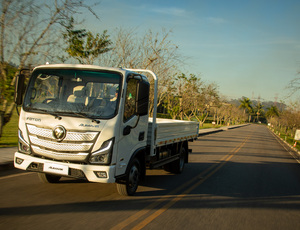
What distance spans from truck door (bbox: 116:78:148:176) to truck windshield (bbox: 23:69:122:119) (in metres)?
0.28

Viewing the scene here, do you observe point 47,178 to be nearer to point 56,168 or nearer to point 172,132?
point 56,168

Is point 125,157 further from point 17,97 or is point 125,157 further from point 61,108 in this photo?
point 17,97

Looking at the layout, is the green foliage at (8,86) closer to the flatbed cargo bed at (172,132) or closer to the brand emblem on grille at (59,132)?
the flatbed cargo bed at (172,132)

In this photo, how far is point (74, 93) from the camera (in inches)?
211

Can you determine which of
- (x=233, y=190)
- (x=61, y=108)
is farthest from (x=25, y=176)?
(x=233, y=190)

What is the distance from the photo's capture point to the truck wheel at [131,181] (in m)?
5.61

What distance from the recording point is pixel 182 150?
9.45 metres

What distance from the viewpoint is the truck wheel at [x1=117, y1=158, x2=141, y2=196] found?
18.4ft

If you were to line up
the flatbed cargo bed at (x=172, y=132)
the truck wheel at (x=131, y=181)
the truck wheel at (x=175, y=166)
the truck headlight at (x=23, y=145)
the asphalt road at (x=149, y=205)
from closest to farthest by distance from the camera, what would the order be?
the asphalt road at (x=149, y=205)
the truck headlight at (x=23, y=145)
the truck wheel at (x=131, y=181)
the flatbed cargo bed at (x=172, y=132)
the truck wheel at (x=175, y=166)

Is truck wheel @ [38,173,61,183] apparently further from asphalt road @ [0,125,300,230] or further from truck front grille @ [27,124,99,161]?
truck front grille @ [27,124,99,161]

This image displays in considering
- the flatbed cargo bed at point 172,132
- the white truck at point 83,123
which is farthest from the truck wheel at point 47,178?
the flatbed cargo bed at point 172,132

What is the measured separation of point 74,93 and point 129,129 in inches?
45.9

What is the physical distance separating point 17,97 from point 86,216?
97.7 inches

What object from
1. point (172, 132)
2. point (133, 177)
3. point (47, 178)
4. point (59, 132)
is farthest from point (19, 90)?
point (172, 132)
